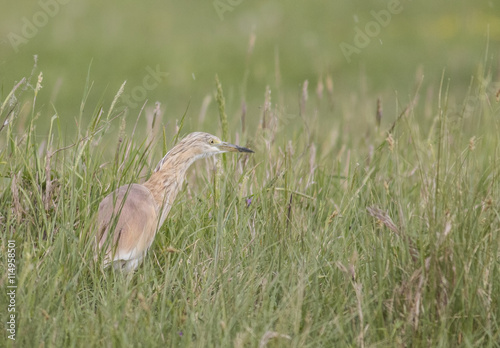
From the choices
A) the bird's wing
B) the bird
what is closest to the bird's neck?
the bird

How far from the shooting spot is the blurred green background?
10.9m

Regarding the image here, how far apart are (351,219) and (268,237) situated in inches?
14.8

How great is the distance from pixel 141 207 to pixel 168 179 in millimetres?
407

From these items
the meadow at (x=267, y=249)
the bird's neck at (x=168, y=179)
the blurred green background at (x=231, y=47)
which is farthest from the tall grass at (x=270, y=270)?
the blurred green background at (x=231, y=47)

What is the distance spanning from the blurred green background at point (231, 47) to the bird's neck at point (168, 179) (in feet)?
18.2

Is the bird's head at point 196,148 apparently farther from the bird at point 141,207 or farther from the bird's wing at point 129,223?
the bird's wing at point 129,223

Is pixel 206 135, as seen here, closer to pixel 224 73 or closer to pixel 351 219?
pixel 351 219

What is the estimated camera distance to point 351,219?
3.46m

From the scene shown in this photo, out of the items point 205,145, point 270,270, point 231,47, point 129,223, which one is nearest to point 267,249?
point 270,270

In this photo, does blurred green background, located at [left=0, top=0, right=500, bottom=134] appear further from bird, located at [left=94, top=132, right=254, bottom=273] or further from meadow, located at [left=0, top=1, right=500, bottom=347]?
meadow, located at [left=0, top=1, right=500, bottom=347]

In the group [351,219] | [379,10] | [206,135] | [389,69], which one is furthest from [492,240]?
[379,10]

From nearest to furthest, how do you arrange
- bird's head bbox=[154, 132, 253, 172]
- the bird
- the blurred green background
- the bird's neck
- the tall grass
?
the tall grass, the bird, the bird's neck, bird's head bbox=[154, 132, 253, 172], the blurred green background

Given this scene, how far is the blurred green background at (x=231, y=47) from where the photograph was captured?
35.9ft

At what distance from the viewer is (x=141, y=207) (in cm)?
354
